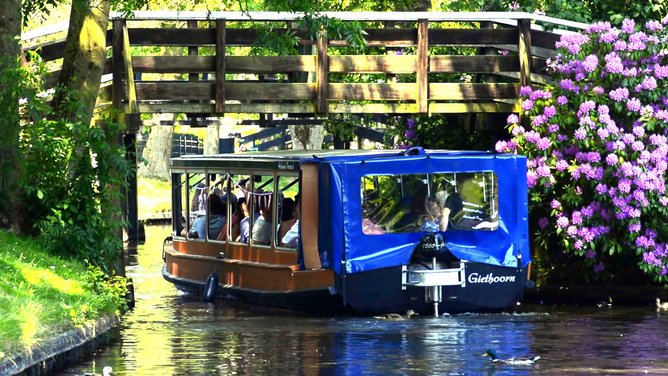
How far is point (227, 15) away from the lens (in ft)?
78.9

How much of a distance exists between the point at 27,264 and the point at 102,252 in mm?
2594

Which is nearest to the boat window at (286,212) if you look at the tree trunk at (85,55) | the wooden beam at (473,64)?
the tree trunk at (85,55)

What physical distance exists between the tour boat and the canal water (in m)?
0.36

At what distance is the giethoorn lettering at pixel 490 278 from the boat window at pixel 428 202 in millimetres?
712

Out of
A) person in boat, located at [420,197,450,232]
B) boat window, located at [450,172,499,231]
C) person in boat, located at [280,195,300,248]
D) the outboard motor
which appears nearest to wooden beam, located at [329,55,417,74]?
person in boat, located at [280,195,300,248]

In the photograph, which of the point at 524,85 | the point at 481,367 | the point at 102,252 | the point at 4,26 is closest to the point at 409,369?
the point at 481,367

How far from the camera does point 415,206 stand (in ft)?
70.1

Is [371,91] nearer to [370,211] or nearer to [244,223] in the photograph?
[244,223]

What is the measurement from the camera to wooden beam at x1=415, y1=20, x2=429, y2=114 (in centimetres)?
2475

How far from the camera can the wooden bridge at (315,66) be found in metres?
23.9

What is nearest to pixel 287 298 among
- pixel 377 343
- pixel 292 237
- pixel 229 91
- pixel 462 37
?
pixel 292 237

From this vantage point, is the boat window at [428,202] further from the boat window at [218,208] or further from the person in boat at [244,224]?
the boat window at [218,208]

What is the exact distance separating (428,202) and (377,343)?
3575mm

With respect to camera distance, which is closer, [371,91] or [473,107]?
[371,91]
